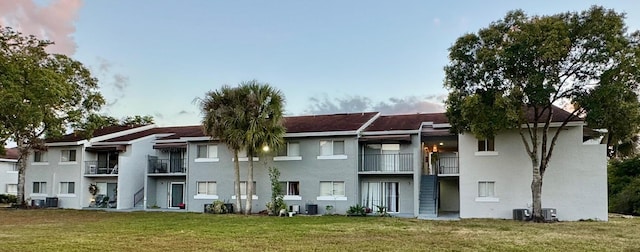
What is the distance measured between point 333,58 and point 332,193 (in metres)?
7.87

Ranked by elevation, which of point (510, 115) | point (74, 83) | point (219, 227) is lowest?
point (219, 227)

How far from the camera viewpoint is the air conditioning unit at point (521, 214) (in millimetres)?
27344

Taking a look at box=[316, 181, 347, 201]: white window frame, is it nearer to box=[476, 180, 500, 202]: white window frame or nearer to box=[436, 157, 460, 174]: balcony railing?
box=[436, 157, 460, 174]: balcony railing

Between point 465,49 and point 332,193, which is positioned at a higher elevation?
point 465,49

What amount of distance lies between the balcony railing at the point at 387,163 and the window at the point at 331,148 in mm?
1479

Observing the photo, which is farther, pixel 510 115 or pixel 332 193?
pixel 332 193

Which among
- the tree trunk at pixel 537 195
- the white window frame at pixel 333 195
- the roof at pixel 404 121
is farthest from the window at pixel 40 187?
the tree trunk at pixel 537 195

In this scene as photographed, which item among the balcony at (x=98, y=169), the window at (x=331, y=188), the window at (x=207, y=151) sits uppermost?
the window at (x=207, y=151)

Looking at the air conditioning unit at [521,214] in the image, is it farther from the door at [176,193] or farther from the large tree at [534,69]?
the door at [176,193]

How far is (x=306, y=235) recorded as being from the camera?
19812mm

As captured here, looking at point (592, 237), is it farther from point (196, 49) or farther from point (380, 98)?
point (196, 49)

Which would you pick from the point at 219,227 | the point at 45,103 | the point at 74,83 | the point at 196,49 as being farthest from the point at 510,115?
the point at 74,83

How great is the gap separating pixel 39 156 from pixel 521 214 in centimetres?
3317

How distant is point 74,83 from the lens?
37.1 m
